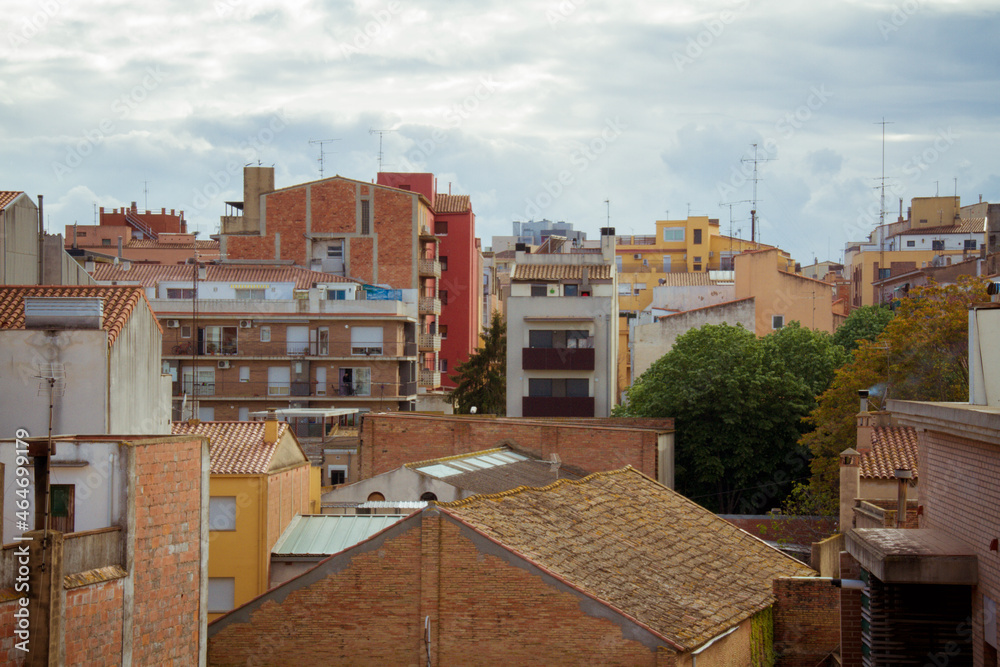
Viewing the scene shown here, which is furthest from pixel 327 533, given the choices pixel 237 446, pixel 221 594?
pixel 237 446

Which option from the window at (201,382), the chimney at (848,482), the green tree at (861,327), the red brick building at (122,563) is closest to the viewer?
the red brick building at (122,563)

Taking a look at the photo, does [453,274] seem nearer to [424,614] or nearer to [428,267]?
[428,267]

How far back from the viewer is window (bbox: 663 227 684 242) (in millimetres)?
106625

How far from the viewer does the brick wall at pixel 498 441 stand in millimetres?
39688

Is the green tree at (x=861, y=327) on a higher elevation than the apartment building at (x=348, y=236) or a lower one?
lower

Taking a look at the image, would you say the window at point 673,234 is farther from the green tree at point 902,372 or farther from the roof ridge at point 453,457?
the roof ridge at point 453,457

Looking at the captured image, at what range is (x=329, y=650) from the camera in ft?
66.1

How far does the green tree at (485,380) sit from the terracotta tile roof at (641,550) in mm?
36658

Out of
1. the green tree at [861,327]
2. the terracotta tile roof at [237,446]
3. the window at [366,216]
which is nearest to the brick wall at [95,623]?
the terracotta tile roof at [237,446]

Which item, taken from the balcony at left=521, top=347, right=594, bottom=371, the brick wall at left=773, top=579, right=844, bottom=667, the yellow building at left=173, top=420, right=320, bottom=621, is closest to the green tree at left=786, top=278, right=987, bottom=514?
the balcony at left=521, top=347, right=594, bottom=371

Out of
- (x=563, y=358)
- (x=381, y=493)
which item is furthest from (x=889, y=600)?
(x=563, y=358)

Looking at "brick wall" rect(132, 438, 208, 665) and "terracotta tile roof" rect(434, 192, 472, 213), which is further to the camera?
"terracotta tile roof" rect(434, 192, 472, 213)

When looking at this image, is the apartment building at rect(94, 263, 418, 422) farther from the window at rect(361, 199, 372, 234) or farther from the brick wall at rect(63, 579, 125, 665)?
the brick wall at rect(63, 579, 125, 665)

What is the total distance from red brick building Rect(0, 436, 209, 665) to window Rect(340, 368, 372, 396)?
39.9 metres
